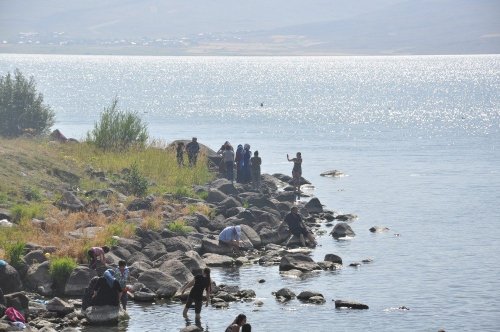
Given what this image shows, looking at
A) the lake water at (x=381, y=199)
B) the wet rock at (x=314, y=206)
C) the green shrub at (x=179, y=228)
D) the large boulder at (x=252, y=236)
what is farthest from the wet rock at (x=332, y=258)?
the wet rock at (x=314, y=206)

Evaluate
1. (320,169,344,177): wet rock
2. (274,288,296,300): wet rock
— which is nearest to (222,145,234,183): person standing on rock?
(320,169,344,177): wet rock

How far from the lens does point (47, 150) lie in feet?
182

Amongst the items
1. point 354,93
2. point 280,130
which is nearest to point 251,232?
point 280,130

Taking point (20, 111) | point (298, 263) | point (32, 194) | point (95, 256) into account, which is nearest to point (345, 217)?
point (298, 263)

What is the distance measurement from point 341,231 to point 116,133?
1782 centimetres

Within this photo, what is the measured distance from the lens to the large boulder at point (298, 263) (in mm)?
39625

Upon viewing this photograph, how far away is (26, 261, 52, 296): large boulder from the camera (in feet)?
114

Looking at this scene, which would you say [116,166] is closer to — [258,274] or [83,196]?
[83,196]

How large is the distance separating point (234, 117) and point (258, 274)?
310ft

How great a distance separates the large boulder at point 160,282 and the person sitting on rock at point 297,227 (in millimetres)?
9721

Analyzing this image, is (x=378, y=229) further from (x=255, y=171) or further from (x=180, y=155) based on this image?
(x=180, y=155)

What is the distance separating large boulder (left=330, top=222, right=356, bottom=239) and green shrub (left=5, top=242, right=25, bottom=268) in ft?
51.7

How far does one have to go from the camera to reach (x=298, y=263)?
39906 mm

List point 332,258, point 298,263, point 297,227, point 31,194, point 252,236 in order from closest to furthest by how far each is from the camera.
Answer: point 298,263 → point 332,258 → point 252,236 → point 297,227 → point 31,194
